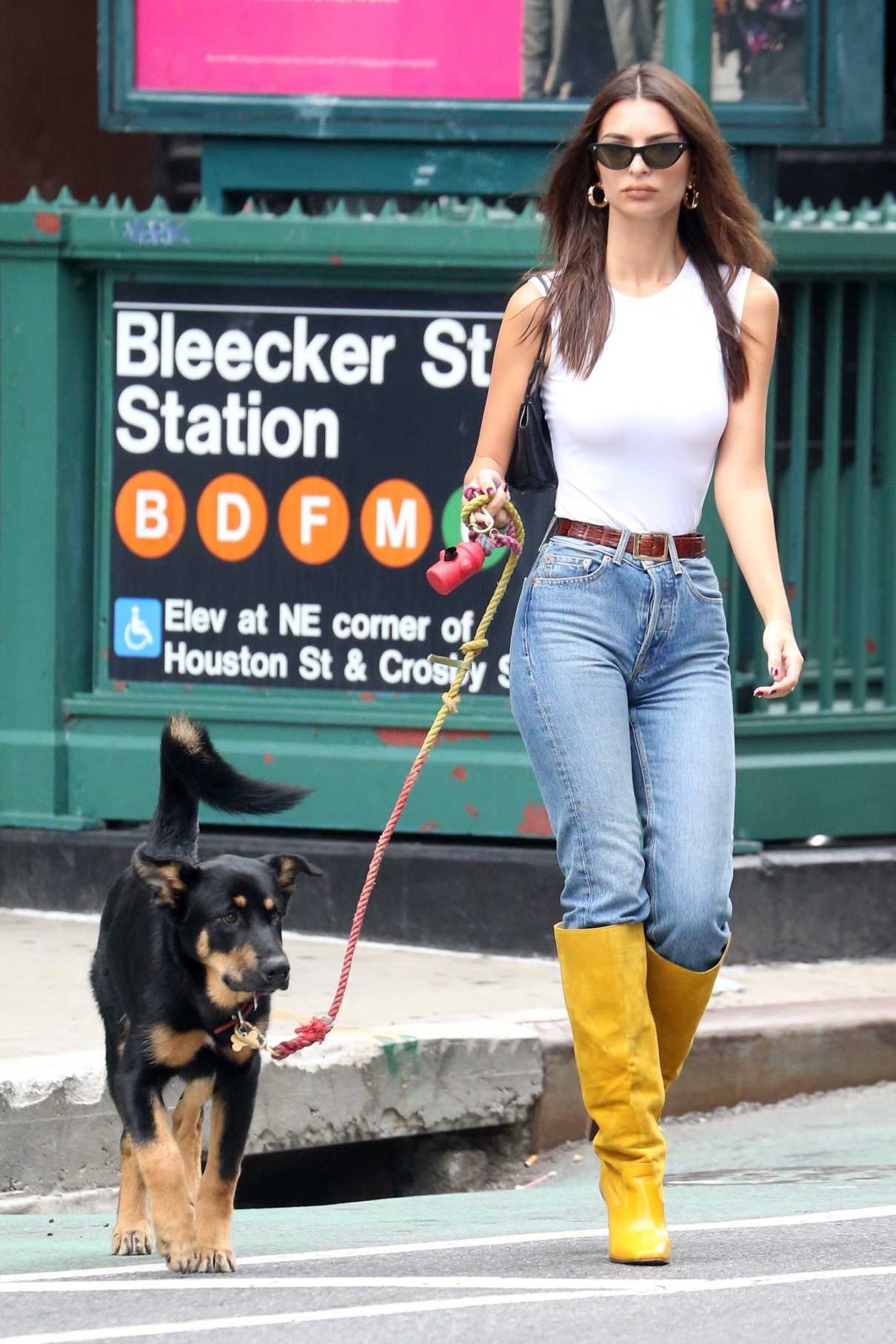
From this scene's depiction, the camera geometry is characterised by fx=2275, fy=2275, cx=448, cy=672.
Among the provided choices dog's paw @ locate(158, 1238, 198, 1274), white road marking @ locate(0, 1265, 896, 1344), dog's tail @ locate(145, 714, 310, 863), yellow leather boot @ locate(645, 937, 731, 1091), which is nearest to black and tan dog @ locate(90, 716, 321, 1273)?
dog's paw @ locate(158, 1238, 198, 1274)

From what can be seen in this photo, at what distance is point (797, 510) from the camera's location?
7645 mm

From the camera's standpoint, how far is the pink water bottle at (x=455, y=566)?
4.38m

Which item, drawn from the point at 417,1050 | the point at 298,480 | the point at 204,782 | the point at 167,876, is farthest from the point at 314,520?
the point at 167,876

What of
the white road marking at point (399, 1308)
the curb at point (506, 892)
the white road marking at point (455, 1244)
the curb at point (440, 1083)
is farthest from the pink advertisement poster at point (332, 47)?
the white road marking at point (399, 1308)

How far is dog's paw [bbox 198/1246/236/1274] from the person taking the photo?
4520 mm

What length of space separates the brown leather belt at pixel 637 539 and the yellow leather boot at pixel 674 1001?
0.76m

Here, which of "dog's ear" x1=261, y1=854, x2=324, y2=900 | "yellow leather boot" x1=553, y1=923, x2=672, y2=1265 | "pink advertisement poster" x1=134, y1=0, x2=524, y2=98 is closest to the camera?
"yellow leather boot" x1=553, y1=923, x2=672, y2=1265

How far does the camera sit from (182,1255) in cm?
451

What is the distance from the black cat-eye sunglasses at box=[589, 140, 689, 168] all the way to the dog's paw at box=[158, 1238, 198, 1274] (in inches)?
89.3

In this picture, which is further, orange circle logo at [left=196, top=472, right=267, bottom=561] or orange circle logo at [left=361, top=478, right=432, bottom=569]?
orange circle logo at [left=196, top=472, right=267, bottom=561]

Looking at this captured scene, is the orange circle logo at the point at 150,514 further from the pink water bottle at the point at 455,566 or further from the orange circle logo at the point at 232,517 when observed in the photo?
the pink water bottle at the point at 455,566

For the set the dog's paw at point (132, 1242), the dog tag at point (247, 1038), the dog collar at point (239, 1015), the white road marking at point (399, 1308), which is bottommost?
the dog's paw at point (132, 1242)

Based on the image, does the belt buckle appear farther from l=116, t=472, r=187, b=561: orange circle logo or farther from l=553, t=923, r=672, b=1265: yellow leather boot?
l=116, t=472, r=187, b=561: orange circle logo

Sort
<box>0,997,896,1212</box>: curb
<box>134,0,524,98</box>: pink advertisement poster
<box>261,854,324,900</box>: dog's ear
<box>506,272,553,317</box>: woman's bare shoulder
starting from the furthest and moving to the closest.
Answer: <box>134,0,524,98</box>: pink advertisement poster
<box>0,997,896,1212</box>: curb
<box>261,854,324,900</box>: dog's ear
<box>506,272,553,317</box>: woman's bare shoulder
